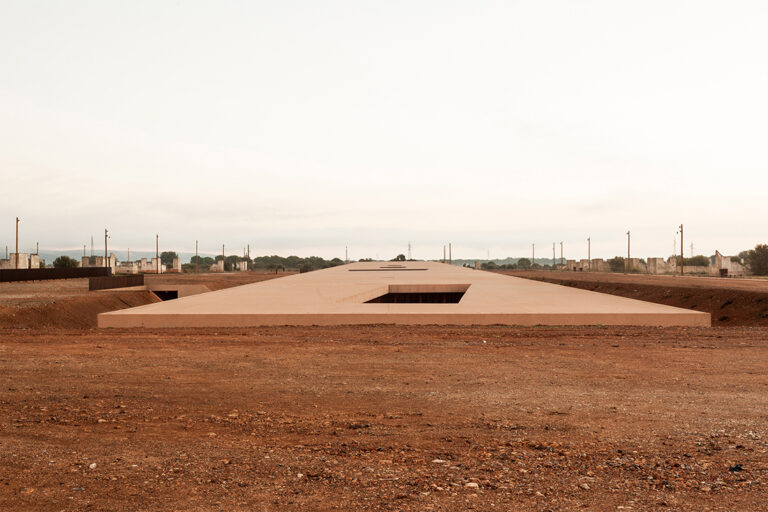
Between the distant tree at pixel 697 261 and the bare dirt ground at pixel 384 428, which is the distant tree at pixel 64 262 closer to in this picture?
the bare dirt ground at pixel 384 428

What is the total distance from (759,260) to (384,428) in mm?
69862

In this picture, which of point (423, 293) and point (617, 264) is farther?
point (617, 264)

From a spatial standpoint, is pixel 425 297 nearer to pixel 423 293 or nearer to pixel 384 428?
pixel 423 293

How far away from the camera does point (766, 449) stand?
14.3 ft

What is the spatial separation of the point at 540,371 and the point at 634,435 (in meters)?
2.74

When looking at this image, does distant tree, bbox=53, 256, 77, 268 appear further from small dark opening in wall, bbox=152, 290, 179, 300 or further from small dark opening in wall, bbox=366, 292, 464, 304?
small dark opening in wall, bbox=366, 292, 464, 304

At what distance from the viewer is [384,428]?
496 cm

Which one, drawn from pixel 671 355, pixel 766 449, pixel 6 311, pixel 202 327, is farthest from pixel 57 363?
pixel 6 311

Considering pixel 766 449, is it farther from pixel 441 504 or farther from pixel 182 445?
pixel 182 445

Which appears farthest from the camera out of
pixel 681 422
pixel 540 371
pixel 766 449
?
pixel 540 371

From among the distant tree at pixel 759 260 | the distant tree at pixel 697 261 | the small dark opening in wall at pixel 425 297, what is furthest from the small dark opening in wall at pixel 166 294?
the distant tree at pixel 697 261

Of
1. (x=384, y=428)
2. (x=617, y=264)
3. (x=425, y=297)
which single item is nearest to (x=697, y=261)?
(x=617, y=264)

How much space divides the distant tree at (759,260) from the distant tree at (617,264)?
17469mm

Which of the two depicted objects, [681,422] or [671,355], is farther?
[671,355]
